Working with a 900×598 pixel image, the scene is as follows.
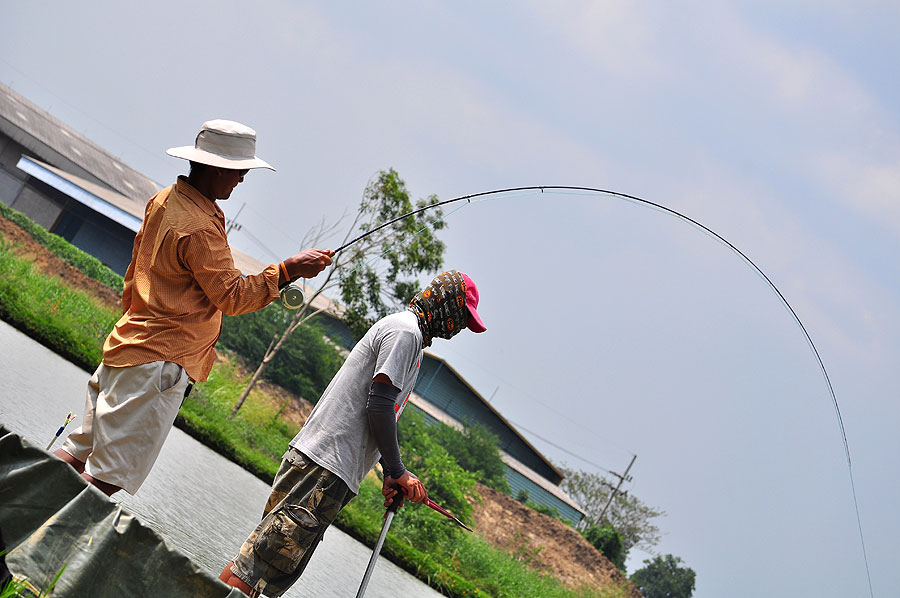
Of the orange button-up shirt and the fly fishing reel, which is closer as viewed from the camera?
the orange button-up shirt

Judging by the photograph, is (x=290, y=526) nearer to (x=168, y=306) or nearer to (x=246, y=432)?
(x=168, y=306)

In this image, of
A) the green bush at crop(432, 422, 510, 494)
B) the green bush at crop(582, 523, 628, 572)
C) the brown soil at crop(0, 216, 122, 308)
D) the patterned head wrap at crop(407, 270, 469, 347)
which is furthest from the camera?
the green bush at crop(582, 523, 628, 572)

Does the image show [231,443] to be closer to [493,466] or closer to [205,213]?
[205,213]

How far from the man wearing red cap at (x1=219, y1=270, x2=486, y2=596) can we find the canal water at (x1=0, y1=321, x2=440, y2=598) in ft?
4.77

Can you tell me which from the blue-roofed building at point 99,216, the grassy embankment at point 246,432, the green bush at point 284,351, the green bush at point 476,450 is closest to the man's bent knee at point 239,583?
the grassy embankment at point 246,432

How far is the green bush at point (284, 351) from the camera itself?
23453mm

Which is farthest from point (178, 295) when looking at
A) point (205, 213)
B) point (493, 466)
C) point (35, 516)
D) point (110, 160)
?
point (110, 160)

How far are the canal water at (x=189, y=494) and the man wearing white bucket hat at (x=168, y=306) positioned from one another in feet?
3.27

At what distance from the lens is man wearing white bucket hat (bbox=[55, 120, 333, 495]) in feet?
11.4

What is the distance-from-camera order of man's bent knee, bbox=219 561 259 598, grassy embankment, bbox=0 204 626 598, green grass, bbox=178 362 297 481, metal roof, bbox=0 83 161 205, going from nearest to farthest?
man's bent knee, bbox=219 561 259 598
grassy embankment, bbox=0 204 626 598
green grass, bbox=178 362 297 481
metal roof, bbox=0 83 161 205

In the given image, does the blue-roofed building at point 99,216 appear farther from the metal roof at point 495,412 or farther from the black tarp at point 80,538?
the black tarp at point 80,538

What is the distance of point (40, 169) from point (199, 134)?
3109 centimetres

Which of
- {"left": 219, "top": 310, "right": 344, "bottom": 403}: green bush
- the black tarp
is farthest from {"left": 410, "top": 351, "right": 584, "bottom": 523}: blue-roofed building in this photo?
the black tarp

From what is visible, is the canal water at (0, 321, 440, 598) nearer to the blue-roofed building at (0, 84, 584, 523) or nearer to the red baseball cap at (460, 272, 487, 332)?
the red baseball cap at (460, 272, 487, 332)
